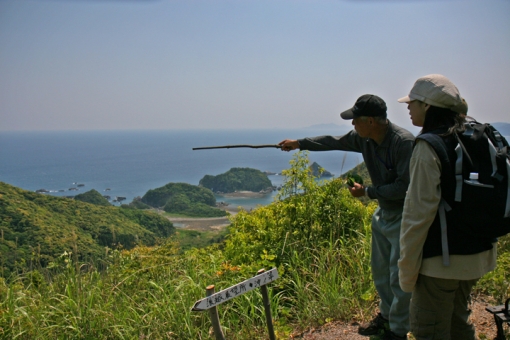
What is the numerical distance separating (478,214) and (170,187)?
7639cm

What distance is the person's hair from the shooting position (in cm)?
200

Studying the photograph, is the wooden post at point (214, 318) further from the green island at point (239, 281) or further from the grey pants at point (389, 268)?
the grey pants at point (389, 268)

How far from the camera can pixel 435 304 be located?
2.07 m

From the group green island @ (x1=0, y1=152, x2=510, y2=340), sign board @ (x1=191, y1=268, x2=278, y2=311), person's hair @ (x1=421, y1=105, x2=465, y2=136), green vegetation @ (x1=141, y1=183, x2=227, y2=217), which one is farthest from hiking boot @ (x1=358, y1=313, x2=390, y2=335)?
green vegetation @ (x1=141, y1=183, x2=227, y2=217)

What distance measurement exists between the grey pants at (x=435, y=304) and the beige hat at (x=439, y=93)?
2.97 ft

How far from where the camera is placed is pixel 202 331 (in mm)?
3076

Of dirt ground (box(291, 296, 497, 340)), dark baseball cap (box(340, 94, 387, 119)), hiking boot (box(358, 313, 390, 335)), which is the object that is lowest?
dirt ground (box(291, 296, 497, 340))

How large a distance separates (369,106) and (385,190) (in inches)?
23.6

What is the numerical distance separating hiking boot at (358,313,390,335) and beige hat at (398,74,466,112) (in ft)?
6.05

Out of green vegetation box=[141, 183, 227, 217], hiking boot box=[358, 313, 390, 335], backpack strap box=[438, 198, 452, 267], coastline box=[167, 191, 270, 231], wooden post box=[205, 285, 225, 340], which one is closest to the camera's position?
backpack strap box=[438, 198, 452, 267]

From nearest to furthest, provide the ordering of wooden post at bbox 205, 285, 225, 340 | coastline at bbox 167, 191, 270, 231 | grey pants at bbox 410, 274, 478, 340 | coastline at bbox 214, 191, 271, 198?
grey pants at bbox 410, 274, 478, 340
wooden post at bbox 205, 285, 225, 340
coastline at bbox 167, 191, 270, 231
coastline at bbox 214, 191, 271, 198

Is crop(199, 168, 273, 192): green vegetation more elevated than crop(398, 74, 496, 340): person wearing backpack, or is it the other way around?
crop(398, 74, 496, 340): person wearing backpack

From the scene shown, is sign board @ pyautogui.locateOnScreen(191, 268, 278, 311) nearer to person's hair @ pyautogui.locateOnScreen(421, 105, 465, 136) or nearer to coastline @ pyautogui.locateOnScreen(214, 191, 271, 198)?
person's hair @ pyautogui.locateOnScreen(421, 105, 465, 136)

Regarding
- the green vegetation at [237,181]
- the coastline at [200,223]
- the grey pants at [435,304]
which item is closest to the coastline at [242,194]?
the green vegetation at [237,181]
